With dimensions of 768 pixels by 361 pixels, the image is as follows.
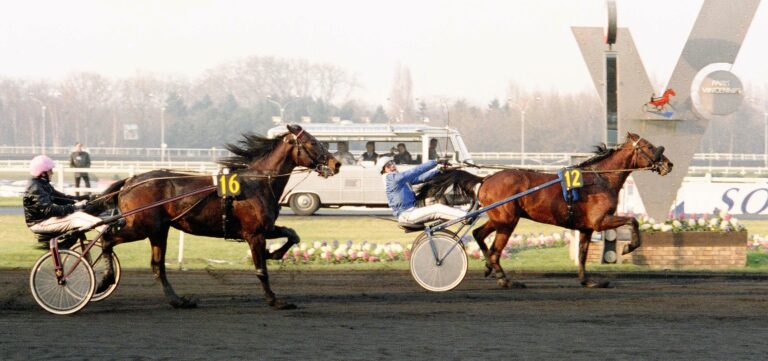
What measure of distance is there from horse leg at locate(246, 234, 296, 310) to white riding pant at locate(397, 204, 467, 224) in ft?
5.88

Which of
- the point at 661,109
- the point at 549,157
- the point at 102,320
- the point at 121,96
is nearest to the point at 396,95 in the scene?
the point at 121,96

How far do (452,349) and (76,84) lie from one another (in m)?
98.0

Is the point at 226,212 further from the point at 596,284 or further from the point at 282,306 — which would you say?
the point at 596,284

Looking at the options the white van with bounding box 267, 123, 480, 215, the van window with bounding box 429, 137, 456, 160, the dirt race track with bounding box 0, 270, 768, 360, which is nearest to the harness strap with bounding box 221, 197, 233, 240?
the dirt race track with bounding box 0, 270, 768, 360

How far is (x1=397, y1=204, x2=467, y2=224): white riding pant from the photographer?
35.9ft

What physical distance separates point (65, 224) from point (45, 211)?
23 cm

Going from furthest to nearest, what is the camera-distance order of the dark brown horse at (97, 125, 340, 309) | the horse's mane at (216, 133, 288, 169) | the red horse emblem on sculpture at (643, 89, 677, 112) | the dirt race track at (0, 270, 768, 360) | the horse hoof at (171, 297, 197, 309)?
the red horse emblem on sculpture at (643, 89, 677, 112) < the horse's mane at (216, 133, 288, 169) < the dark brown horse at (97, 125, 340, 309) < the horse hoof at (171, 297, 197, 309) < the dirt race track at (0, 270, 768, 360)

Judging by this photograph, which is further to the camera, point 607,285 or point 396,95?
point 396,95

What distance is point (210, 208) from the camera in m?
9.92

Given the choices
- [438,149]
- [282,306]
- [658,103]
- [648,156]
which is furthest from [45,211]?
[438,149]

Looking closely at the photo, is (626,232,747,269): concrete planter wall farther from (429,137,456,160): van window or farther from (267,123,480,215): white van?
(267,123,480,215): white van

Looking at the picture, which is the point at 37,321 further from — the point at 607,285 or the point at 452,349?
the point at 607,285

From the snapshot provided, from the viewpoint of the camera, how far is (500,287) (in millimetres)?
11344

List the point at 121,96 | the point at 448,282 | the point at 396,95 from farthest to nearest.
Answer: the point at 121,96
the point at 396,95
the point at 448,282
